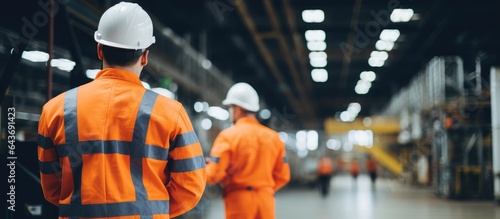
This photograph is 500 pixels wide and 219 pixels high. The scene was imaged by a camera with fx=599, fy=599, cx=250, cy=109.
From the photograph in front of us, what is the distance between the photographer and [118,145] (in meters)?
2.35

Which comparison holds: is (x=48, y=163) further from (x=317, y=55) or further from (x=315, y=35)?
(x=317, y=55)

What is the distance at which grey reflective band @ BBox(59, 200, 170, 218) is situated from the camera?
7.55 ft

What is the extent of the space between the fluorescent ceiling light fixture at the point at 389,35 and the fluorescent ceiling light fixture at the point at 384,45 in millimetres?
554

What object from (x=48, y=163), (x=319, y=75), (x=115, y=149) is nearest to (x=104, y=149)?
(x=115, y=149)

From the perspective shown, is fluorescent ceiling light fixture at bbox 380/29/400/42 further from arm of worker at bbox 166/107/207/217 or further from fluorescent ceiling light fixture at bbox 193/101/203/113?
arm of worker at bbox 166/107/207/217

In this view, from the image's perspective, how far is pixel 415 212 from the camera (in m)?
15.8

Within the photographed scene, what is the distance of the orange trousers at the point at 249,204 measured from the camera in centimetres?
483

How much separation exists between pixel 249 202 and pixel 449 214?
11.7 m

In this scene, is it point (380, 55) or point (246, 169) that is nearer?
point (246, 169)

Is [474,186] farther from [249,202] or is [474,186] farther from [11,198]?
[11,198]

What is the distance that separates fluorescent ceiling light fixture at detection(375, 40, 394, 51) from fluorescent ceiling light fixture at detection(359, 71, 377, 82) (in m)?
7.16

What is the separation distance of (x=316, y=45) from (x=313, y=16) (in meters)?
4.64

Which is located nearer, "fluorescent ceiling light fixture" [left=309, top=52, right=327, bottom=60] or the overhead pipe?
the overhead pipe

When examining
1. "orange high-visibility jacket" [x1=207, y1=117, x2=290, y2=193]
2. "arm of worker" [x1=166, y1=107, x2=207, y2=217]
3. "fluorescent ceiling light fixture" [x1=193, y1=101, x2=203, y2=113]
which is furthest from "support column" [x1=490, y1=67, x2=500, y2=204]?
"arm of worker" [x1=166, y1=107, x2=207, y2=217]
